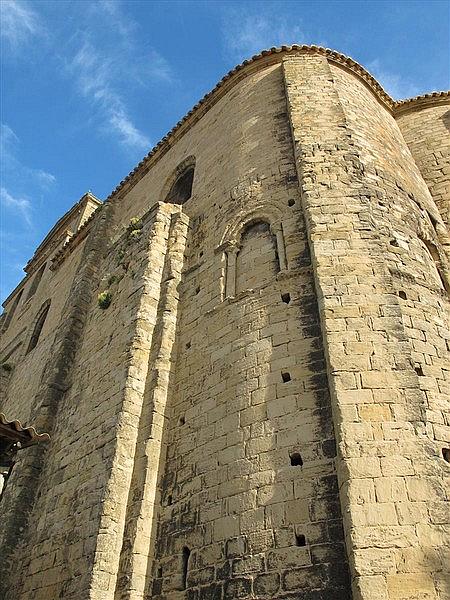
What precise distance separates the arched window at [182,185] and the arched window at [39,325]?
6.11 metres

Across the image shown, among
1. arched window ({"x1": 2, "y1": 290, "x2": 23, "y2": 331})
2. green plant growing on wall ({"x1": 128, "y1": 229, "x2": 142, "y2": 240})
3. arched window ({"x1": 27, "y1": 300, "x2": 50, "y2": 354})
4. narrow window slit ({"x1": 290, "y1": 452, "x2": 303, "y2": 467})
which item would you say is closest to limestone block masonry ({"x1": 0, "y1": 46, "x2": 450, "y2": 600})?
narrow window slit ({"x1": 290, "y1": 452, "x2": 303, "y2": 467})

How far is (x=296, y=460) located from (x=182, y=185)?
309 inches

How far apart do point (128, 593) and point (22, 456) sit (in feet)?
12.5

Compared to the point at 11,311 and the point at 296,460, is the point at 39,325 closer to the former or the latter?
the point at 11,311

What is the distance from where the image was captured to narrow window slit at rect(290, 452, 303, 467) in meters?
4.76

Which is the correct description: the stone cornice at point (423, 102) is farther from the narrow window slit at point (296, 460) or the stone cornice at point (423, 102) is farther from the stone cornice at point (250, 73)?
the narrow window slit at point (296, 460)

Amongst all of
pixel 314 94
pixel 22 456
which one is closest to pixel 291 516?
pixel 22 456

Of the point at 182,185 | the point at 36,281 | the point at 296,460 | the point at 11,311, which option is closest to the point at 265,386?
the point at 296,460

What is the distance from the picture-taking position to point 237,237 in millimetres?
7520

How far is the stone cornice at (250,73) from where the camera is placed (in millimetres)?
10180

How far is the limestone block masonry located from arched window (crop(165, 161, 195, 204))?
1080mm

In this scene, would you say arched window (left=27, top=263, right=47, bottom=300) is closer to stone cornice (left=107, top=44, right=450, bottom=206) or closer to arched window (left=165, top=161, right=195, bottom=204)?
stone cornice (left=107, top=44, right=450, bottom=206)

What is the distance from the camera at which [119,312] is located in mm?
8281

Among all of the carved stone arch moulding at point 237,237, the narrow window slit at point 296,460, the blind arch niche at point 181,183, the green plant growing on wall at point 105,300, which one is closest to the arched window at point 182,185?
the blind arch niche at point 181,183
